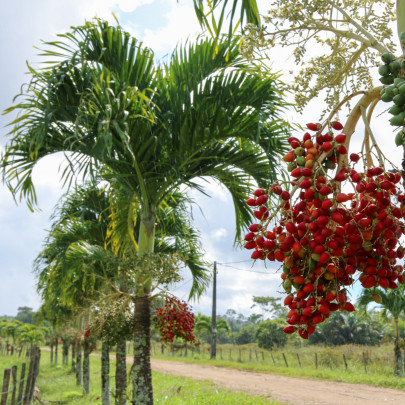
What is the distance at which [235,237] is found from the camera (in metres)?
5.88

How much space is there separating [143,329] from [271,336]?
81.0 ft

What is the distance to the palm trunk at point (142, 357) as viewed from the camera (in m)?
4.54

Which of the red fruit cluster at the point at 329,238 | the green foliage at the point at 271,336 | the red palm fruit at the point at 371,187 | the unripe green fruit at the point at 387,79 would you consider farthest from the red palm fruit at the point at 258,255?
the green foliage at the point at 271,336

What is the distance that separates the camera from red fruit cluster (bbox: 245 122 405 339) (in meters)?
1.15

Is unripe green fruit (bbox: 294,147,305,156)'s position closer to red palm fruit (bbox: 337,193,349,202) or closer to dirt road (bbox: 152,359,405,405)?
red palm fruit (bbox: 337,193,349,202)

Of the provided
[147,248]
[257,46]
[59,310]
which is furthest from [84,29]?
[59,310]

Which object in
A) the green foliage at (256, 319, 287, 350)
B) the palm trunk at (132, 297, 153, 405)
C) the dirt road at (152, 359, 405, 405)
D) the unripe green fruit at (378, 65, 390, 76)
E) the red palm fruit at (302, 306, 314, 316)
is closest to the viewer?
the red palm fruit at (302, 306, 314, 316)

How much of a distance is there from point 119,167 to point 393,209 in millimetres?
4156

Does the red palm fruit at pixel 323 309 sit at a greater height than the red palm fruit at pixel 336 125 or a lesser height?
lesser

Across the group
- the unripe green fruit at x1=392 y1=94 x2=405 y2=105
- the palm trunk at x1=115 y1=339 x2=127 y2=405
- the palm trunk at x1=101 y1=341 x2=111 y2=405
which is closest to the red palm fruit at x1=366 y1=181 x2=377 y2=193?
the unripe green fruit at x1=392 y1=94 x2=405 y2=105

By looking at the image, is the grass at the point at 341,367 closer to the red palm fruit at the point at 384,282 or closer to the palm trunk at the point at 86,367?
the palm trunk at the point at 86,367

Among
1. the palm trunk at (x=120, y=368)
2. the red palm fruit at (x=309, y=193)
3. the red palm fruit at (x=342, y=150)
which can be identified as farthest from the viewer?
the palm trunk at (x=120, y=368)

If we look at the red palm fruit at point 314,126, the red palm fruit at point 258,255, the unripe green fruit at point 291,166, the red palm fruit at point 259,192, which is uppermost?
the red palm fruit at point 314,126

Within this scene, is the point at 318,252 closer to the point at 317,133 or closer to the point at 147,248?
the point at 317,133
